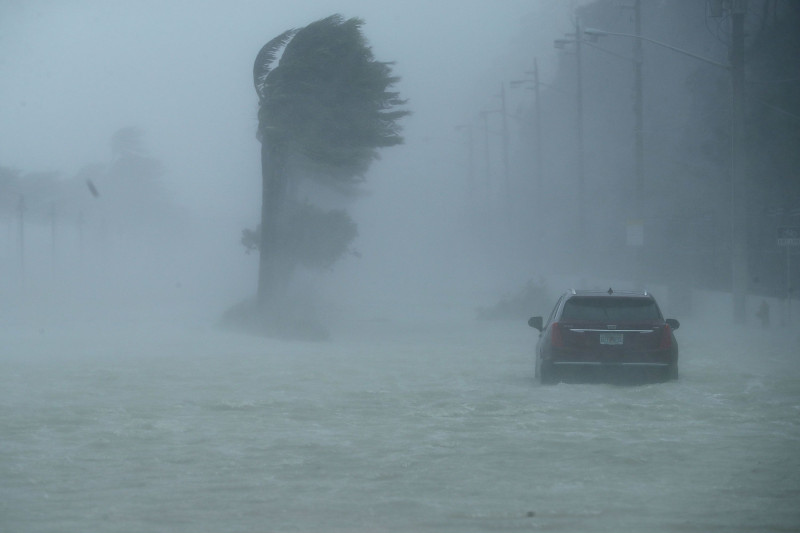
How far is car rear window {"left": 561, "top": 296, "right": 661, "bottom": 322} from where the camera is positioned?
54.0 feet

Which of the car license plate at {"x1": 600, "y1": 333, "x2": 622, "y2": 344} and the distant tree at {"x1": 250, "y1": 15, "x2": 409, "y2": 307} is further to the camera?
the distant tree at {"x1": 250, "y1": 15, "x2": 409, "y2": 307}

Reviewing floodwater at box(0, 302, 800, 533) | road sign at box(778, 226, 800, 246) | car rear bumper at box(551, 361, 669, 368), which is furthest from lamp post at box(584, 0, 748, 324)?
car rear bumper at box(551, 361, 669, 368)

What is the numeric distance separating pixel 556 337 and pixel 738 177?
17.1 metres

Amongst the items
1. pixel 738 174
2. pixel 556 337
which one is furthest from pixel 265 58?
pixel 556 337

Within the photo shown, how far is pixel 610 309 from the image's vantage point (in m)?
16.6

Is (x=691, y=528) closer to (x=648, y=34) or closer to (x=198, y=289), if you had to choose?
(x=648, y=34)

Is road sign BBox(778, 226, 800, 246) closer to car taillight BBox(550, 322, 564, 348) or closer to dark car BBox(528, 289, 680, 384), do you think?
dark car BBox(528, 289, 680, 384)

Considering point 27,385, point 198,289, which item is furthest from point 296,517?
point 198,289

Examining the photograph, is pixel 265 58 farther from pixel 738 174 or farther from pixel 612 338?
pixel 612 338

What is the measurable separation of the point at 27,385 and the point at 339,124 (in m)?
17.6

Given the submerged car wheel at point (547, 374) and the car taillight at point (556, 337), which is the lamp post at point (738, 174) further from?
the car taillight at point (556, 337)

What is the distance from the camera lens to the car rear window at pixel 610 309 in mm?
16469

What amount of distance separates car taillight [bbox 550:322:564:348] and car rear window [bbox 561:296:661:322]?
0.15 metres

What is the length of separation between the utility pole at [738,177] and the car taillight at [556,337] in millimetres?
16541
